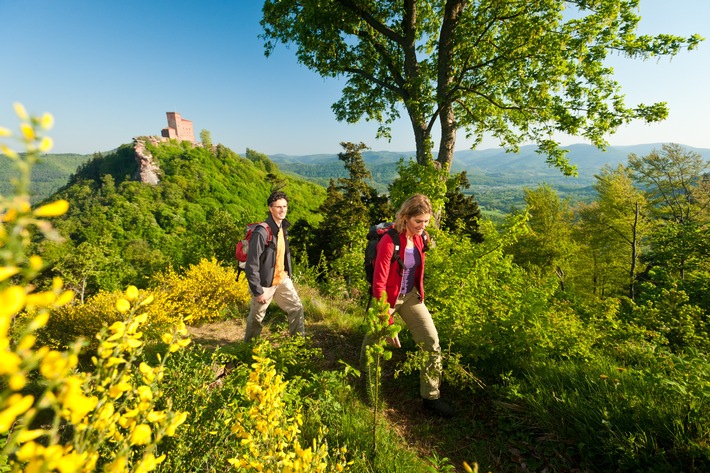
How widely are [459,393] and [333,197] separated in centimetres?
1861

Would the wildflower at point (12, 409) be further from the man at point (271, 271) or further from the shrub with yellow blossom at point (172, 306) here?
the shrub with yellow blossom at point (172, 306)

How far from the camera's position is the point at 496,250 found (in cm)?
414

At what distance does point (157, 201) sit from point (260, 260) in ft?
234

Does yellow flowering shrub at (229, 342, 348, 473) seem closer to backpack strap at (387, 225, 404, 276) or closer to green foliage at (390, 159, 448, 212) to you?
backpack strap at (387, 225, 404, 276)

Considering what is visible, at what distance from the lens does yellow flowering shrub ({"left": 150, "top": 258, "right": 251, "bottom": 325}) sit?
651cm

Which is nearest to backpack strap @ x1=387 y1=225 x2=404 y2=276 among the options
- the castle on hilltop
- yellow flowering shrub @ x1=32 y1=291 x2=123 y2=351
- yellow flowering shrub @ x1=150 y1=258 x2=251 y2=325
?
yellow flowering shrub @ x1=150 y1=258 x2=251 y2=325

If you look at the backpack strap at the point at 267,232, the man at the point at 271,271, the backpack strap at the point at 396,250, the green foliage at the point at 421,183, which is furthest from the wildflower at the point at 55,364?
the green foliage at the point at 421,183

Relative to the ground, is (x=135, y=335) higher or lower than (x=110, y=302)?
higher

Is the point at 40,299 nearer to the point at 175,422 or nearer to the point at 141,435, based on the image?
the point at 141,435

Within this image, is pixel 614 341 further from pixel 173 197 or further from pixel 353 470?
pixel 173 197

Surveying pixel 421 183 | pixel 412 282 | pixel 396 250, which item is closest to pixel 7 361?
pixel 396 250

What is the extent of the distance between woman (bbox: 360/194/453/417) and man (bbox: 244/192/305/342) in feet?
4.64

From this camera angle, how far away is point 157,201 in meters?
64.1

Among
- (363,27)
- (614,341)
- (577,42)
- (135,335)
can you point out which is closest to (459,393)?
(614,341)
